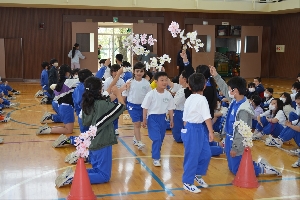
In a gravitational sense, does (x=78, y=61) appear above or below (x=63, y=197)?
above

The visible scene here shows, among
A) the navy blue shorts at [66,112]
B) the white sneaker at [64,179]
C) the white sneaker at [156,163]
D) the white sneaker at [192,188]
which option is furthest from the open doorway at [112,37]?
the white sneaker at [192,188]

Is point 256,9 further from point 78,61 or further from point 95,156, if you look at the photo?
point 95,156

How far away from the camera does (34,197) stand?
16.2ft

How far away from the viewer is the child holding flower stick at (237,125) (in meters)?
5.57

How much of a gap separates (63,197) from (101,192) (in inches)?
19.7

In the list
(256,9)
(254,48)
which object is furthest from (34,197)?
(254,48)

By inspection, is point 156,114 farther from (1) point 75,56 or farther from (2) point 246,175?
(1) point 75,56

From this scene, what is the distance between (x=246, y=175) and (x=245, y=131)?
2.00ft

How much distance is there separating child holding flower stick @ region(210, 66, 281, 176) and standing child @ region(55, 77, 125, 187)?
1.68 metres

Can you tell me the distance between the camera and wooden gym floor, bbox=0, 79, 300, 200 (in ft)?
16.7

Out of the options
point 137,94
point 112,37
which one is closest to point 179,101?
point 137,94

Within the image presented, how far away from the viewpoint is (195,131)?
5039mm

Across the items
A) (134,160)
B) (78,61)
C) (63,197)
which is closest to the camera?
(63,197)

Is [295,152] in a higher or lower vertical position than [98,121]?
lower
